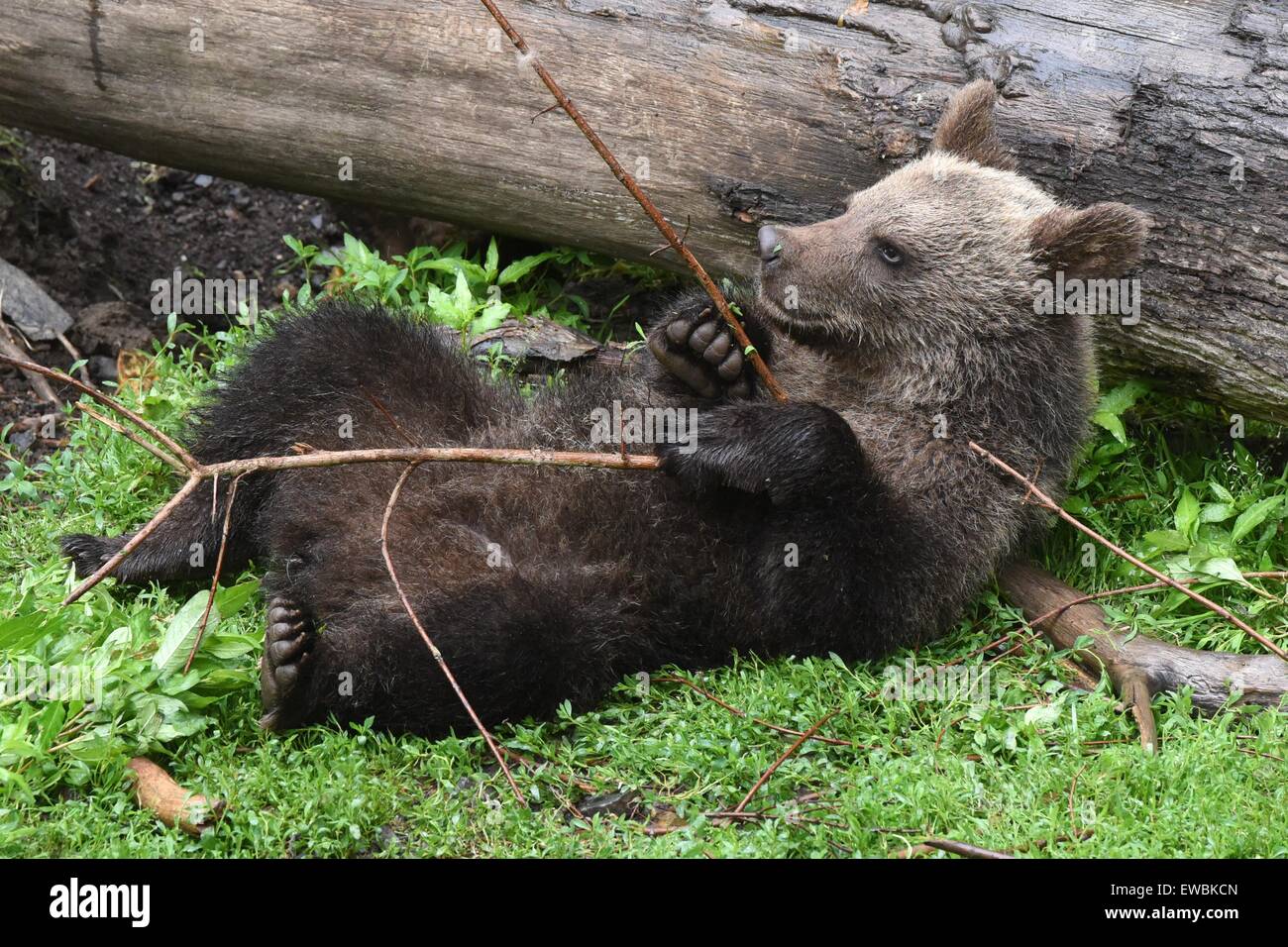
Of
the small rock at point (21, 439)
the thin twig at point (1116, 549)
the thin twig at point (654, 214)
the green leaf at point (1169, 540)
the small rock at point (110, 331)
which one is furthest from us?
the small rock at point (110, 331)

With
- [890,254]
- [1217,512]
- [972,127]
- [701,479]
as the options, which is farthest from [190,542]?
[1217,512]

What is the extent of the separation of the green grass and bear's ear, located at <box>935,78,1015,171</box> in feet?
6.54

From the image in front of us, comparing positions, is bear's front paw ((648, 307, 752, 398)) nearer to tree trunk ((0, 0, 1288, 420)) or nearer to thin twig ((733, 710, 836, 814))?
tree trunk ((0, 0, 1288, 420))

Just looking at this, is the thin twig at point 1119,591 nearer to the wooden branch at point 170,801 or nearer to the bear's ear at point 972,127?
the bear's ear at point 972,127

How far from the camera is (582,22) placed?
20.6 ft

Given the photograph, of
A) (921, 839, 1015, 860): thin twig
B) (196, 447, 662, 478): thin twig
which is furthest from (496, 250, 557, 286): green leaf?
(921, 839, 1015, 860): thin twig

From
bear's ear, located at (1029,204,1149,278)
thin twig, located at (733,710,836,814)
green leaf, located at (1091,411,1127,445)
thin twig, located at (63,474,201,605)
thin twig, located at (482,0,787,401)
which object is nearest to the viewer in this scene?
thin twig, located at (63,474,201,605)

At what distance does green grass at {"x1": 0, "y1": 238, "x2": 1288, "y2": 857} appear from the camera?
4344mm

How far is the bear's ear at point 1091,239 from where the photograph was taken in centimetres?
520

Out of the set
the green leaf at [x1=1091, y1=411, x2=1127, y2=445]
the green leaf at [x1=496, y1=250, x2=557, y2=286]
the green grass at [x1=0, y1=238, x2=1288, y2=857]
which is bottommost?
the green grass at [x1=0, y1=238, x2=1288, y2=857]

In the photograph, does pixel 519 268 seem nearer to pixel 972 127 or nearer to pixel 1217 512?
pixel 972 127

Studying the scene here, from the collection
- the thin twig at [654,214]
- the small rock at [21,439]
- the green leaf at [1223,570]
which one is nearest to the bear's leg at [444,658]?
the thin twig at [654,214]

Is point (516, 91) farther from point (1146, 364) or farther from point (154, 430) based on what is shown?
point (1146, 364)

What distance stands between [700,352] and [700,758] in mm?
1868
